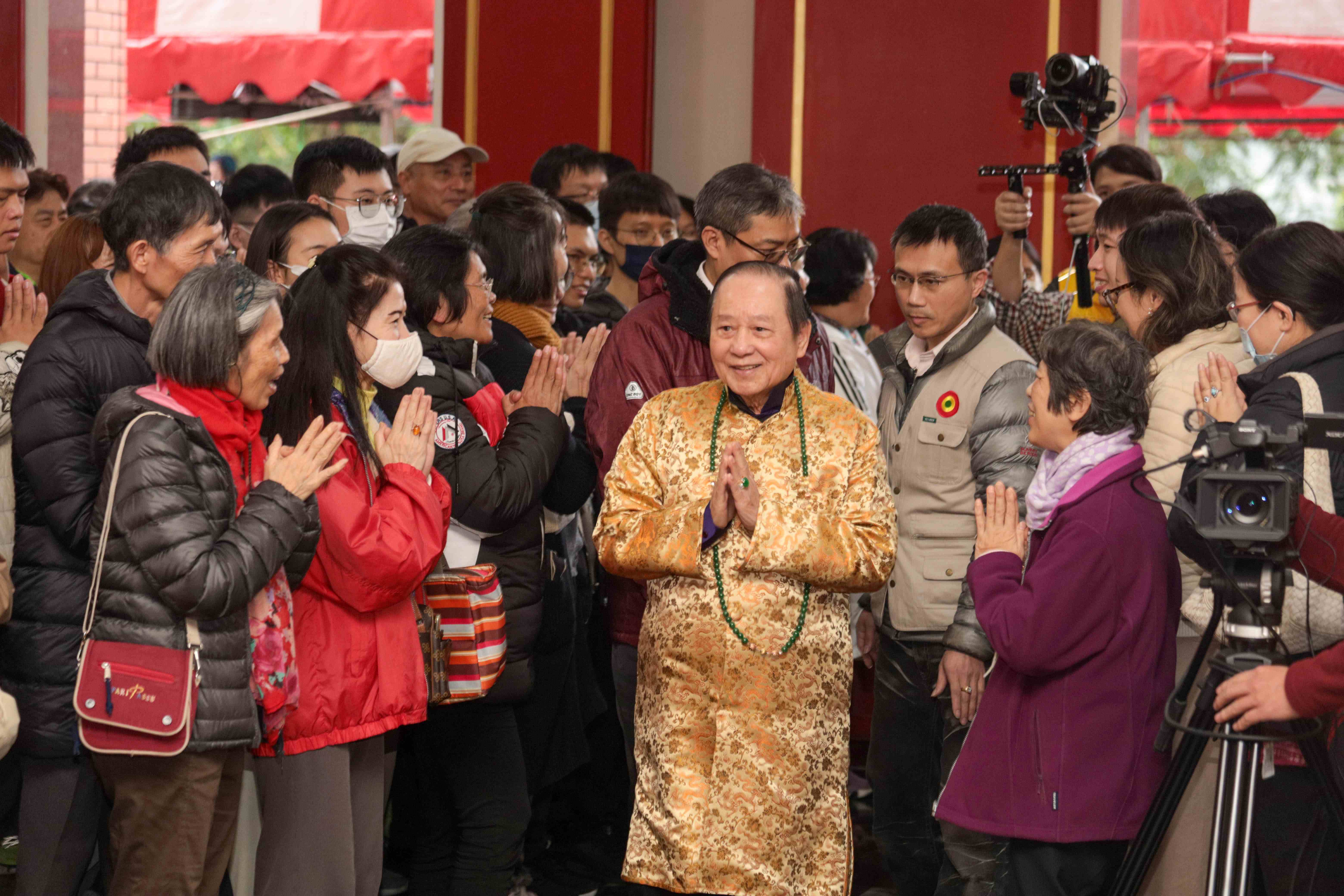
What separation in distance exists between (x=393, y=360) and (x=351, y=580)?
461 millimetres

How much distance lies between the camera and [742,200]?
10.9 feet

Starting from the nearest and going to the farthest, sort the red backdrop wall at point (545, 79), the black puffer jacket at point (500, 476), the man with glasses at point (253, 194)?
the black puffer jacket at point (500, 476) < the man with glasses at point (253, 194) < the red backdrop wall at point (545, 79)

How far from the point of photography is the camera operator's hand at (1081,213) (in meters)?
4.32

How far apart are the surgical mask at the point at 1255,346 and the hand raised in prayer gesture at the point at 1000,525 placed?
2.02 feet

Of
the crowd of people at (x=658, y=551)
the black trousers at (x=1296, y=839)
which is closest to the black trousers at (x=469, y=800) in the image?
the crowd of people at (x=658, y=551)

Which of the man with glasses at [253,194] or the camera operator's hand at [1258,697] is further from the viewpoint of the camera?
the man with glasses at [253,194]

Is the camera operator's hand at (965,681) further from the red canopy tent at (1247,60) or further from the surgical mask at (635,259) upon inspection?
the red canopy tent at (1247,60)

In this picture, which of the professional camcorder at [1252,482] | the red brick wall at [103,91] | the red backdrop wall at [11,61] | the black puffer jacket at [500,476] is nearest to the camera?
the professional camcorder at [1252,482]

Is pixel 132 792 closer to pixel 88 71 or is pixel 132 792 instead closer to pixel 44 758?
pixel 44 758

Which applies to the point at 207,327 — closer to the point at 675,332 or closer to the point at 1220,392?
the point at 675,332

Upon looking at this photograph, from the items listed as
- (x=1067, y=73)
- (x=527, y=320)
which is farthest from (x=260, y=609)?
(x=1067, y=73)

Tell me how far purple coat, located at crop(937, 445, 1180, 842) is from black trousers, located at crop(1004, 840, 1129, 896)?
0.18 feet

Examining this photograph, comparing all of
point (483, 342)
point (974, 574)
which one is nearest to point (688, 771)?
point (974, 574)

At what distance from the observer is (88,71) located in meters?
9.20
